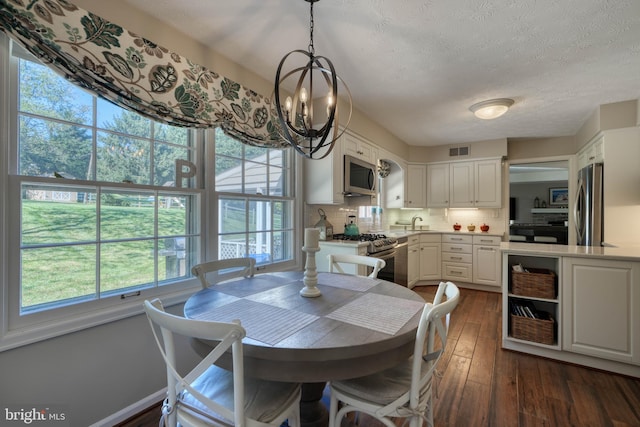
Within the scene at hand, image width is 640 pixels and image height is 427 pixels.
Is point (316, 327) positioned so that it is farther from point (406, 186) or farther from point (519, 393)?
point (406, 186)

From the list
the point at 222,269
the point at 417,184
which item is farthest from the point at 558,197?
the point at 222,269

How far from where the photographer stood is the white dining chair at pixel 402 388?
1083 mm

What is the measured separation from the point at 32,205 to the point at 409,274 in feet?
13.7

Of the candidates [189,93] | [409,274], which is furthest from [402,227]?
[189,93]

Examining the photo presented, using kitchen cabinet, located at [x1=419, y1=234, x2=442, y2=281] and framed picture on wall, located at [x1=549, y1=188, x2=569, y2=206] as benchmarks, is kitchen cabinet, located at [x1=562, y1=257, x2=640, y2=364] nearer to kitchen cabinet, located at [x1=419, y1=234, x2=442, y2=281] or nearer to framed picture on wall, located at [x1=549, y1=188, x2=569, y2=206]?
kitchen cabinet, located at [x1=419, y1=234, x2=442, y2=281]

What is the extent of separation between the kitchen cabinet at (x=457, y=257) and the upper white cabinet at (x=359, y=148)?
2.04m

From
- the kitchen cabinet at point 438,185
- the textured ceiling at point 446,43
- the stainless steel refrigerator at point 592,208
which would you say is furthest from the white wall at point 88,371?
the kitchen cabinet at point 438,185

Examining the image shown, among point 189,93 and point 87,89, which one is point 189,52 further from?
point 87,89

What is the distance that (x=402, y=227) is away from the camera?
5.46 metres

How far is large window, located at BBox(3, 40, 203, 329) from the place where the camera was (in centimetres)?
138

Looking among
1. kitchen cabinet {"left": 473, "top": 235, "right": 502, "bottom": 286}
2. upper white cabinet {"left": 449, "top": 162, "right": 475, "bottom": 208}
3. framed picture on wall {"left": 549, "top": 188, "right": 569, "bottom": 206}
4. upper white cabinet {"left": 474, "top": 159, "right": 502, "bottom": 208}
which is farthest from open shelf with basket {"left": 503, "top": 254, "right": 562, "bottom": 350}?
→ framed picture on wall {"left": 549, "top": 188, "right": 569, "bottom": 206}

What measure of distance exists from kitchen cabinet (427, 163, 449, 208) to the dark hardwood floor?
2.82 m

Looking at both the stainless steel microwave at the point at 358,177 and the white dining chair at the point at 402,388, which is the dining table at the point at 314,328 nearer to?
the white dining chair at the point at 402,388

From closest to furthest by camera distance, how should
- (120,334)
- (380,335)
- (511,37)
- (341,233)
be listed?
(380,335) < (120,334) < (511,37) < (341,233)
